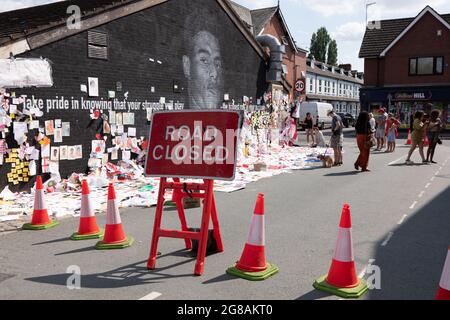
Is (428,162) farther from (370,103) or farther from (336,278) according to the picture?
(370,103)

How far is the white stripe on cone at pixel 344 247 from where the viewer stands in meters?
4.26

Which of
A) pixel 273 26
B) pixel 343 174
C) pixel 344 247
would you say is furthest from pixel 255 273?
pixel 273 26

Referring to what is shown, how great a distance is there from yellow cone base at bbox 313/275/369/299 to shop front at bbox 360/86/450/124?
32.3 m

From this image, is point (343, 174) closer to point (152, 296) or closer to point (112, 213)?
point (112, 213)

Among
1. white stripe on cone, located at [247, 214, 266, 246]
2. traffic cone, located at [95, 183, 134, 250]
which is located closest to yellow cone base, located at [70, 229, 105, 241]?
traffic cone, located at [95, 183, 134, 250]

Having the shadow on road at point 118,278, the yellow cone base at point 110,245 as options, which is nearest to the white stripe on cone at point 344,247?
the shadow on road at point 118,278

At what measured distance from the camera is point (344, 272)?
4227mm

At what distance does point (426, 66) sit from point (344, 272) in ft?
114

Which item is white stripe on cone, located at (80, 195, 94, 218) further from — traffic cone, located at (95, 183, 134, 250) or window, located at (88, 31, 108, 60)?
window, located at (88, 31, 108, 60)

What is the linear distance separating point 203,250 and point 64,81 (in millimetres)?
7046

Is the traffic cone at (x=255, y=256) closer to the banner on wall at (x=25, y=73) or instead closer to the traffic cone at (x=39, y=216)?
the traffic cone at (x=39, y=216)

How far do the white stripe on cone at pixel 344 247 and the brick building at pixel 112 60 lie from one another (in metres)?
7.37

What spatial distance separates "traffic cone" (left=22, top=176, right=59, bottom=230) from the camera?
6.54 metres
